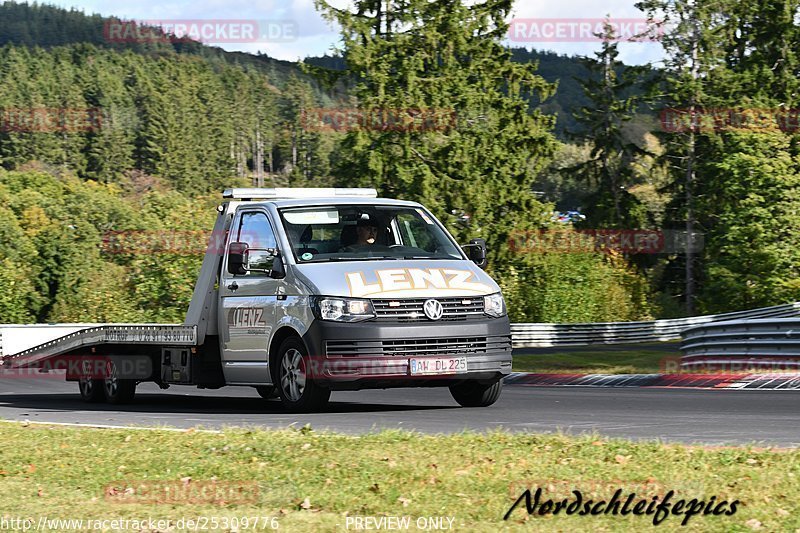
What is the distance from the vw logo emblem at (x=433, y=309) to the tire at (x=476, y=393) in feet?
4.56

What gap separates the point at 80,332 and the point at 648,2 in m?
49.3

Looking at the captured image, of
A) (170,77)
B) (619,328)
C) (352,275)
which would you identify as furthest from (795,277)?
(170,77)

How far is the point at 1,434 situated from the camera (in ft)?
37.6

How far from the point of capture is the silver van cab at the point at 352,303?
12203 millimetres

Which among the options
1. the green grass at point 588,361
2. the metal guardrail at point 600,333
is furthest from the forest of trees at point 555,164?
the green grass at point 588,361

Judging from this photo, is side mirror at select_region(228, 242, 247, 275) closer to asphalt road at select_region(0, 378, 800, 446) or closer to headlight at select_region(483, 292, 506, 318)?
asphalt road at select_region(0, 378, 800, 446)

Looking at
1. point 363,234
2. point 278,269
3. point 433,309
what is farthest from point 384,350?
point 363,234

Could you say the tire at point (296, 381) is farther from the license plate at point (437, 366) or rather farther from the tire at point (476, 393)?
the tire at point (476, 393)

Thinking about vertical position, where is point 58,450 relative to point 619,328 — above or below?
above

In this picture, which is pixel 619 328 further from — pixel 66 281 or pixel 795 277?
pixel 66 281

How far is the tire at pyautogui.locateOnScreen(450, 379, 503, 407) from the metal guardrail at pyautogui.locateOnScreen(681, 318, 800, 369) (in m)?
8.52

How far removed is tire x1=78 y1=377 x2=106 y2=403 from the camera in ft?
54.5

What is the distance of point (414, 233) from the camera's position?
1370cm

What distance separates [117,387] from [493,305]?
225 inches
